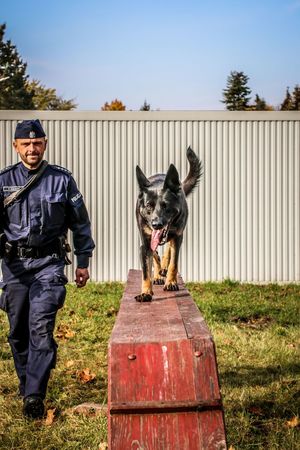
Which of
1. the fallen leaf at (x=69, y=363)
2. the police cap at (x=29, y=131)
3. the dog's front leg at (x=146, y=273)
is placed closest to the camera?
the dog's front leg at (x=146, y=273)

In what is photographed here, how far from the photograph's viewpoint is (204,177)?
14.2 metres

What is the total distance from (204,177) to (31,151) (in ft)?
30.5

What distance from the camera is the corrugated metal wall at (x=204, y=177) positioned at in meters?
14.1

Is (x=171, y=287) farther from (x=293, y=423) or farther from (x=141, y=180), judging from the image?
(x=293, y=423)

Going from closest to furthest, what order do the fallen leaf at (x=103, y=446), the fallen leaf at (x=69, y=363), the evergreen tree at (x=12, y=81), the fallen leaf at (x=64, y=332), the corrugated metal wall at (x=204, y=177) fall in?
the fallen leaf at (x=103, y=446) < the fallen leaf at (x=69, y=363) < the fallen leaf at (x=64, y=332) < the corrugated metal wall at (x=204, y=177) < the evergreen tree at (x=12, y=81)

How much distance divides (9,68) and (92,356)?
153 feet

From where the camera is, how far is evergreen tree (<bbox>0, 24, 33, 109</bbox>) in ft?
157

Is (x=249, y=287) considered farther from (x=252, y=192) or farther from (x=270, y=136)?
(x=270, y=136)

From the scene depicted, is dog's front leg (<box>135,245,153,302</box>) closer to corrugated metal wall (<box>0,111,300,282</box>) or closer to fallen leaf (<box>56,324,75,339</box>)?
fallen leaf (<box>56,324,75,339</box>)

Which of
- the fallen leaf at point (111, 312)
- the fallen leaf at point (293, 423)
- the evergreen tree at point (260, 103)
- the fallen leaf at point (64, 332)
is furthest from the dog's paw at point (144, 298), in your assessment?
the evergreen tree at point (260, 103)

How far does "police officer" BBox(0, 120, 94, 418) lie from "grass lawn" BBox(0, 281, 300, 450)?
40cm

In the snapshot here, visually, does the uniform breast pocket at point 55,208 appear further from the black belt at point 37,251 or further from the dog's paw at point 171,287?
the dog's paw at point 171,287

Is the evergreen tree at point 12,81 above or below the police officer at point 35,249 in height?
above

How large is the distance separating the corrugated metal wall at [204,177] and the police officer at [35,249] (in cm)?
878
